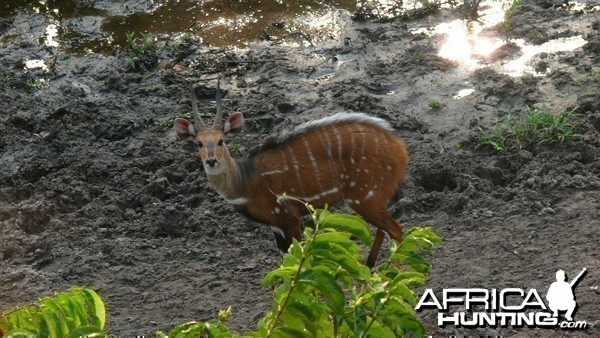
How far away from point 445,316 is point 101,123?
4.40 m

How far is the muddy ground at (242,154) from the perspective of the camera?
5934 millimetres

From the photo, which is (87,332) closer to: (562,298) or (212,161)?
(562,298)

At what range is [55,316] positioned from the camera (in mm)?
2885

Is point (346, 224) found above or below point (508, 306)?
above

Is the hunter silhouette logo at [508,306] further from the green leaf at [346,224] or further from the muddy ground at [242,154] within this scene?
the green leaf at [346,224]

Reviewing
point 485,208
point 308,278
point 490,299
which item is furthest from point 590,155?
point 308,278

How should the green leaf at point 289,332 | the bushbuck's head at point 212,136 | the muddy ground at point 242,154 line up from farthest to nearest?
1. the bushbuck's head at point 212,136
2. the muddy ground at point 242,154
3. the green leaf at point 289,332

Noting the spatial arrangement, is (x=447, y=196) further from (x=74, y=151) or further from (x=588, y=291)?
(x=74, y=151)

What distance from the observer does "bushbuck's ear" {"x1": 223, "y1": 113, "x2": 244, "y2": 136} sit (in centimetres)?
654

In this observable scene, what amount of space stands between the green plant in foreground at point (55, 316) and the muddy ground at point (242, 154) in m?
2.57

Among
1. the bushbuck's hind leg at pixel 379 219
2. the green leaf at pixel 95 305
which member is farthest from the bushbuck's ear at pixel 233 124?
the green leaf at pixel 95 305

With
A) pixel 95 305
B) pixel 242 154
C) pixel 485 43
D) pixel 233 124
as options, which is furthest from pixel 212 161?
pixel 485 43

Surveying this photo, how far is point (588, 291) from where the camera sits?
5074mm

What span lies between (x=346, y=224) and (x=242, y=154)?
4874 mm
